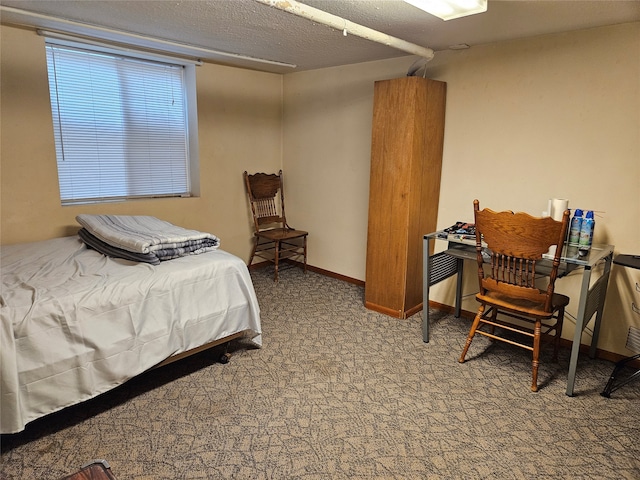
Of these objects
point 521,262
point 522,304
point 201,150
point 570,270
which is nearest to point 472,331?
point 522,304

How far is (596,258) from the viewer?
241 centimetres

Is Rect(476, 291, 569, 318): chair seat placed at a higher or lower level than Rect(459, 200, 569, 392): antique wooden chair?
lower

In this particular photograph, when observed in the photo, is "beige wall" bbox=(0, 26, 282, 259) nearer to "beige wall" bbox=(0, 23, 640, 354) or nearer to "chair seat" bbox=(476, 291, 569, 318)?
"beige wall" bbox=(0, 23, 640, 354)

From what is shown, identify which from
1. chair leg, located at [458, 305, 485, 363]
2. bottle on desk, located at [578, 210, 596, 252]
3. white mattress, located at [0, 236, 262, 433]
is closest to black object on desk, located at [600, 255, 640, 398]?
bottle on desk, located at [578, 210, 596, 252]

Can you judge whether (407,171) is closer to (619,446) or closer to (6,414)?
(619,446)

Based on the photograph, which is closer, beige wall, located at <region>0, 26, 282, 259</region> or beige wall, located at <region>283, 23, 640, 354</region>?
beige wall, located at <region>283, 23, 640, 354</region>

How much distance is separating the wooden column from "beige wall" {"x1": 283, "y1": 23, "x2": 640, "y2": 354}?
185 millimetres

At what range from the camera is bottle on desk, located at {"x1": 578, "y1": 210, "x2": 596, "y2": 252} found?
2596 mm

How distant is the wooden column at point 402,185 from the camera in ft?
10.4

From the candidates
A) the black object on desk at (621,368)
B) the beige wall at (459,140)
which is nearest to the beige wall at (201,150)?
the beige wall at (459,140)

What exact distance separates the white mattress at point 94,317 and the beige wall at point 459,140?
0.89m

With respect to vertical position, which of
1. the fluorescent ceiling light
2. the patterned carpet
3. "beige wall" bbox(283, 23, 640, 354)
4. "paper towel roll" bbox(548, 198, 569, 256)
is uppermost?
the fluorescent ceiling light

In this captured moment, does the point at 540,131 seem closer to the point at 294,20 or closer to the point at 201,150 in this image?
the point at 294,20

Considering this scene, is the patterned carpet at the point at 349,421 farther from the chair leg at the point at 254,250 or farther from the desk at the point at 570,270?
the chair leg at the point at 254,250
